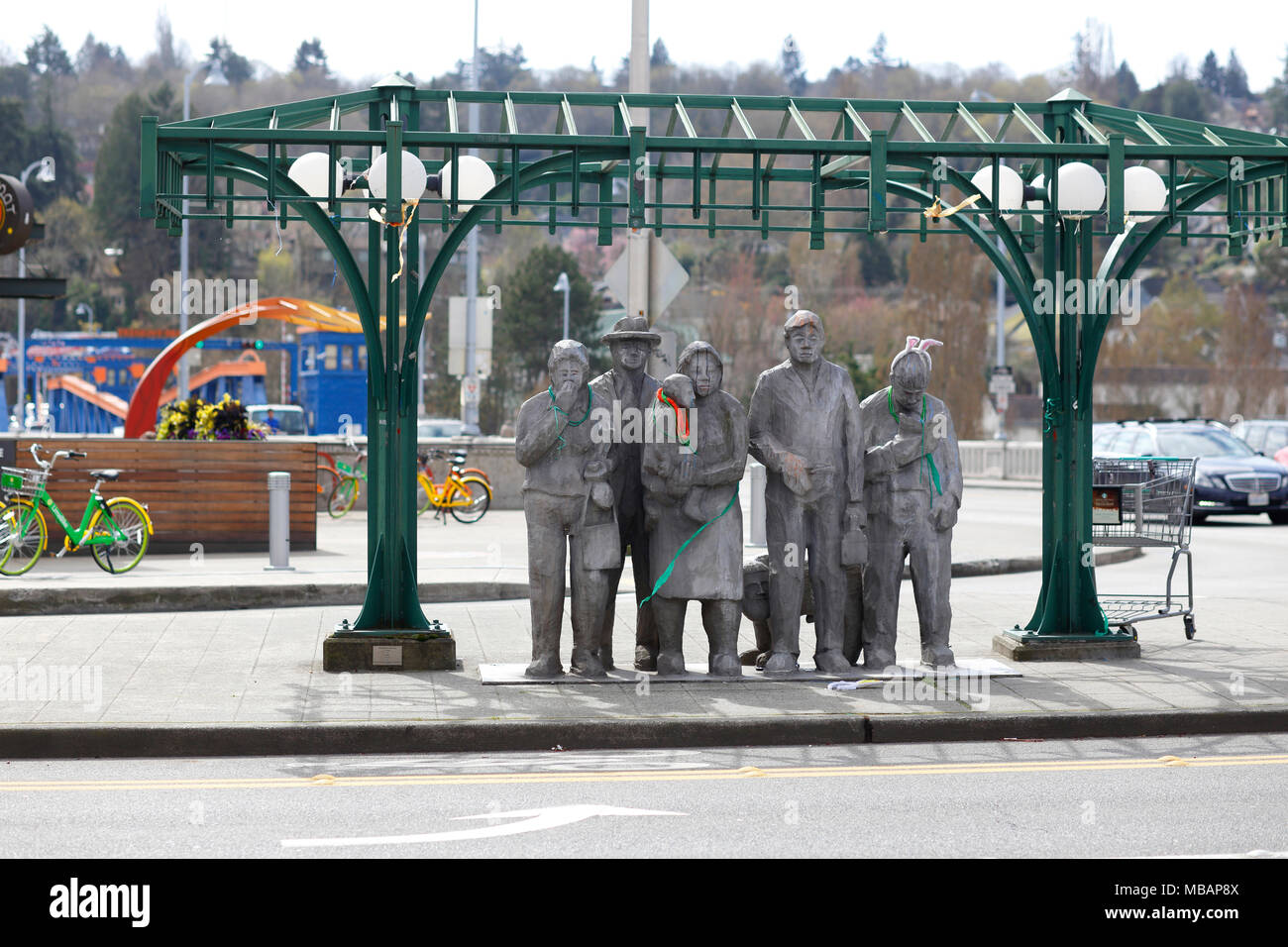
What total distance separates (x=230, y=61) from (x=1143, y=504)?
166 metres

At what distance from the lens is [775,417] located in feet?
31.3

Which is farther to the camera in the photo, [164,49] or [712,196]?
[164,49]

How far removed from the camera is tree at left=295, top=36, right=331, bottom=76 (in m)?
172

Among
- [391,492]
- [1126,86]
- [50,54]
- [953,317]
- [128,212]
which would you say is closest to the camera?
[391,492]

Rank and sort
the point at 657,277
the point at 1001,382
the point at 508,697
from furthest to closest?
the point at 1001,382 → the point at 657,277 → the point at 508,697

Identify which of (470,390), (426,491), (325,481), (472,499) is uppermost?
(470,390)

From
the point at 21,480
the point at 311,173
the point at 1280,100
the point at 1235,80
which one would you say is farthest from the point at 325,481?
the point at 1235,80

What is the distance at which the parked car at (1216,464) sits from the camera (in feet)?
79.8

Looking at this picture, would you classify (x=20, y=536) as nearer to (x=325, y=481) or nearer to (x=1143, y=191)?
(x=325, y=481)

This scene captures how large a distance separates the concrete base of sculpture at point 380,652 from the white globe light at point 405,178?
104 inches

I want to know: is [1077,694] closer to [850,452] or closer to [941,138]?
[850,452]

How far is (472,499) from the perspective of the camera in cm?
2328

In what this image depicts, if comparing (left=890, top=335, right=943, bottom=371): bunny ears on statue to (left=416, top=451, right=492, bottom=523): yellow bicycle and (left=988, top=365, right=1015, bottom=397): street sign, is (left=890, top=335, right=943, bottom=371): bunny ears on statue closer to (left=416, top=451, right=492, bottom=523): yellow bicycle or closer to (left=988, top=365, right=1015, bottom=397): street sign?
(left=416, top=451, right=492, bottom=523): yellow bicycle
